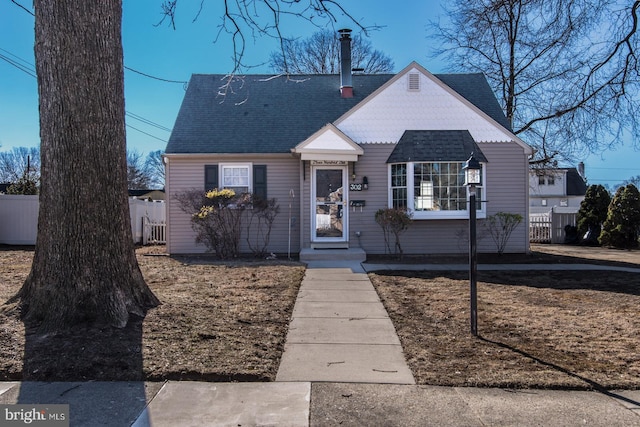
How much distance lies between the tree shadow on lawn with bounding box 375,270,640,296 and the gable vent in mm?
5615

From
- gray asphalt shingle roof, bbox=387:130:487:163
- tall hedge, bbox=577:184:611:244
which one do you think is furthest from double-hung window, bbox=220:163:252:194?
tall hedge, bbox=577:184:611:244

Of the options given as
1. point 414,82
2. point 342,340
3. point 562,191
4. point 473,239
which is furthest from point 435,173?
point 562,191

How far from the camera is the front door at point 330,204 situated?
1304 centimetres

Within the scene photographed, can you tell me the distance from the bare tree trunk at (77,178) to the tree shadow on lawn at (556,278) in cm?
600

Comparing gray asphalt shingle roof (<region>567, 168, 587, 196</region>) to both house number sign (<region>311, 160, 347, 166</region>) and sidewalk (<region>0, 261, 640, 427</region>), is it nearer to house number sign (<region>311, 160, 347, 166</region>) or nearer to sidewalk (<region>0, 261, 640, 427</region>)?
house number sign (<region>311, 160, 347, 166</region>)

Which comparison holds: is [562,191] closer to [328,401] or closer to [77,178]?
[328,401]

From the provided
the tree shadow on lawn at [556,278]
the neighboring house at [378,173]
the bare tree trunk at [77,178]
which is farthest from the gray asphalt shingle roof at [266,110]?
the bare tree trunk at [77,178]

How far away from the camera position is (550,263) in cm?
1183

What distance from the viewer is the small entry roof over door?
12.2m

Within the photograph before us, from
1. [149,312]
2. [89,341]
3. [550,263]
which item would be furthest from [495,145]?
[89,341]

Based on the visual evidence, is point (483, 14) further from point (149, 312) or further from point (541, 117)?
point (541, 117)

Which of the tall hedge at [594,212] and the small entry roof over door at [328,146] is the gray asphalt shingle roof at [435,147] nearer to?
the small entry roof over door at [328,146]

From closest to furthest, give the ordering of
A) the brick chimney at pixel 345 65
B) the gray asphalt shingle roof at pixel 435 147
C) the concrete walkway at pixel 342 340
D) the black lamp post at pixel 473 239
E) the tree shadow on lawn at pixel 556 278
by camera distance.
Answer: the concrete walkway at pixel 342 340 < the black lamp post at pixel 473 239 < the tree shadow on lawn at pixel 556 278 < the gray asphalt shingle roof at pixel 435 147 < the brick chimney at pixel 345 65

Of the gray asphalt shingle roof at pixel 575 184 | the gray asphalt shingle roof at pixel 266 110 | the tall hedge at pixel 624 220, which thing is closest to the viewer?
the gray asphalt shingle roof at pixel 266 110
